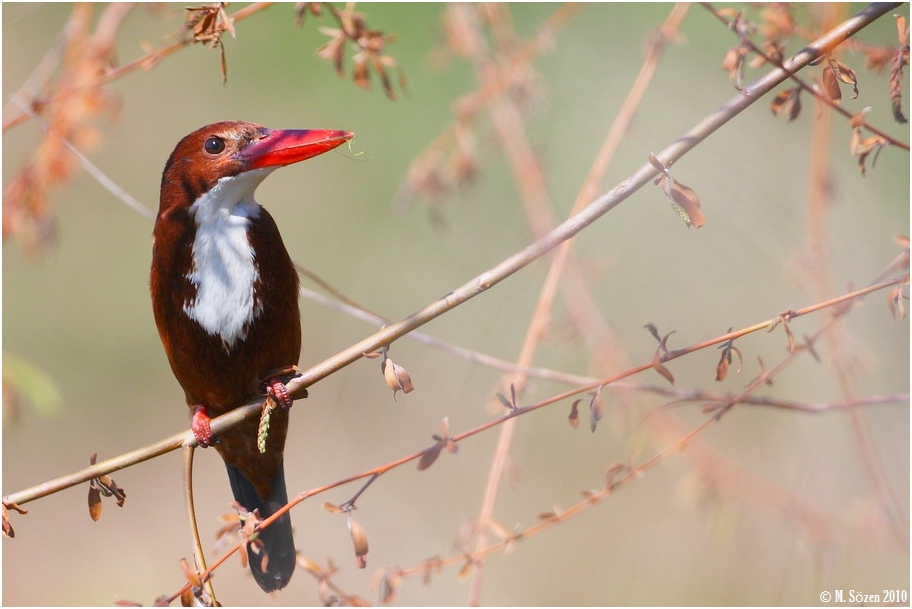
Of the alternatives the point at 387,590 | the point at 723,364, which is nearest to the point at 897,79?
the point at 723,364

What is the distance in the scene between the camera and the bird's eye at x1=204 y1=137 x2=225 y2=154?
250 centimetres

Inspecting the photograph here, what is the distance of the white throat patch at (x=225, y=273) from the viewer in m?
2.46

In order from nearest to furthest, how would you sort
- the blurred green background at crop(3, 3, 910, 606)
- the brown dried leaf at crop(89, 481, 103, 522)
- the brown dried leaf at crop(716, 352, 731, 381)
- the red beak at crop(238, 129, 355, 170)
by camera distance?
the brown dried leaf at crop(716, 352, 731, 381), the brown dried leaf at crop(89, 481, 103, 522), the red beak at crop(238, 129, 355, 170), the blurred green background at crop(3, 3, 910, 606)

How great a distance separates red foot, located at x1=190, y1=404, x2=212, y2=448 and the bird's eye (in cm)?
72

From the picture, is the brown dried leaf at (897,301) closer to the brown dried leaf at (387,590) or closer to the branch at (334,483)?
the branch at (334,483)

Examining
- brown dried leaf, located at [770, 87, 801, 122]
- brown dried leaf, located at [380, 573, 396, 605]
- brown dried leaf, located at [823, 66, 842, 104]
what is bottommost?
brown dried leaf, located at [380, 573, 396, 605]

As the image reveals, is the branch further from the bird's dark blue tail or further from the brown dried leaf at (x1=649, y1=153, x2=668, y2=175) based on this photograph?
the bird's dark blue tail

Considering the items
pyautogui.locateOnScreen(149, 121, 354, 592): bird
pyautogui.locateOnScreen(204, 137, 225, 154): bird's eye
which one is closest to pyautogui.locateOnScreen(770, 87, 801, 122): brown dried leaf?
pyautogui.locateOnScreen(149, 121, 354, 592): bird

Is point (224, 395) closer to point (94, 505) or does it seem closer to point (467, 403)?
point (94, 505)

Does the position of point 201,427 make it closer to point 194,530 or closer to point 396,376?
point 194,530

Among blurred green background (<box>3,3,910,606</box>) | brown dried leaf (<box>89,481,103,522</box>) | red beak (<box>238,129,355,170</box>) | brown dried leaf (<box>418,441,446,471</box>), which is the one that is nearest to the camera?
brown dried leaf (<box>418,441,446,471</box>)

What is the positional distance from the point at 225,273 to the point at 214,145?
0.35 metres

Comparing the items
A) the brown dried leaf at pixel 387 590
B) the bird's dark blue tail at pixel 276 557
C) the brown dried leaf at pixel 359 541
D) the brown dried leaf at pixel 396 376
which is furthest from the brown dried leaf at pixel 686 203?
the bird's dark blue tail at pixel 276 557

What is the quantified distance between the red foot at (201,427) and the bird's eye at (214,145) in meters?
0.72
